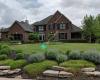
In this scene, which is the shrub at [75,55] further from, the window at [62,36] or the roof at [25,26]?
the roof at [25,26]

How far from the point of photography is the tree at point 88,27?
46344 millimetres

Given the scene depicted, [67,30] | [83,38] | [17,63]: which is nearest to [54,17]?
[67,30]

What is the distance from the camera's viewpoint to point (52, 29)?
178ft

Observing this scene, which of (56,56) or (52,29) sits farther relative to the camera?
(52,29)

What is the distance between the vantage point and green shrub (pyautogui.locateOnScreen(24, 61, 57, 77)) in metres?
9.70

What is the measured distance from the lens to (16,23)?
5419 centimetres

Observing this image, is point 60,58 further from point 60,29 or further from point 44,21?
point 44,21

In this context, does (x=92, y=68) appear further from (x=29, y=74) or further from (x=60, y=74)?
(x=29, y=74)

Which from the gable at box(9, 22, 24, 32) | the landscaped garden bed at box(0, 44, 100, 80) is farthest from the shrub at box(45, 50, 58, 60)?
the gable at box(9, 22, 24, 32)

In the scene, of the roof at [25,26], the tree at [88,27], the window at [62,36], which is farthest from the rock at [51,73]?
the roof at [25,26]

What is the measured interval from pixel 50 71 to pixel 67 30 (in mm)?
43847

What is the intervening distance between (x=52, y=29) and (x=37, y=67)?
1752 inches

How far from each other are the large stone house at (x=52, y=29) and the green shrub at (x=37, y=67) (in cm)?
→ 4200

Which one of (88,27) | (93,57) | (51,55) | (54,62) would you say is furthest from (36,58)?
(88,27)
